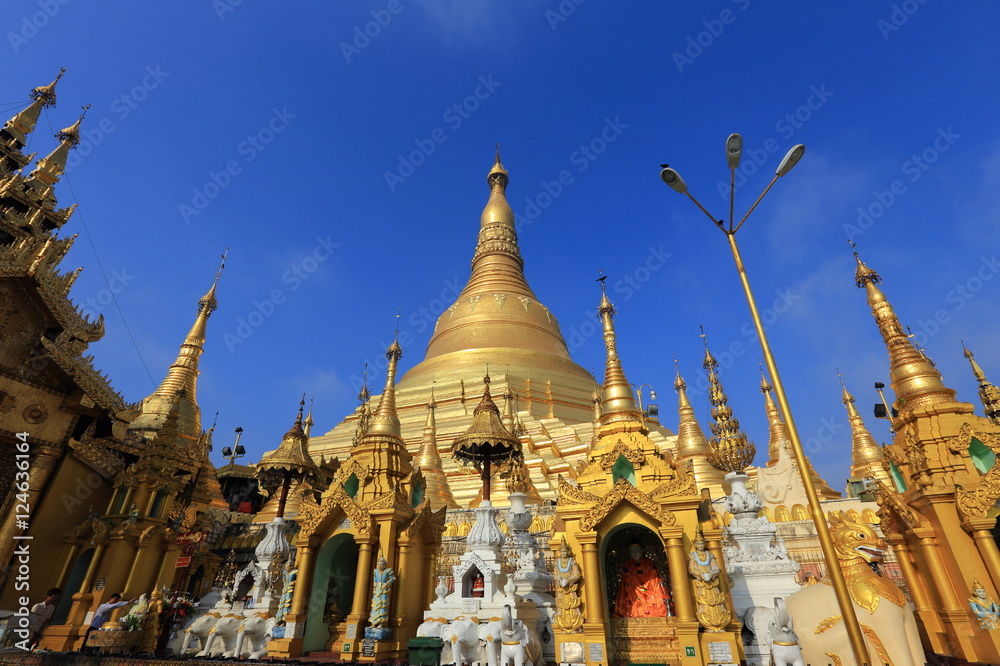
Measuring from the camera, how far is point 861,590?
21.8ft

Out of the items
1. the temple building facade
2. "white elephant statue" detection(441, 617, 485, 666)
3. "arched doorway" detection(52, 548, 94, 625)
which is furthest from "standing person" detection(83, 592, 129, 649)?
"white elephant statue" detection(441, 617, 485, 666)

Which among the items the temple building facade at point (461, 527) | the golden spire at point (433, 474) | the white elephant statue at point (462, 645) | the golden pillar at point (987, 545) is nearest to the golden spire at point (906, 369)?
the temple building facade at point (461, 527)

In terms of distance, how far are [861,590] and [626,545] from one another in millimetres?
4221

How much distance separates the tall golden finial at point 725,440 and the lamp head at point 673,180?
1517cm

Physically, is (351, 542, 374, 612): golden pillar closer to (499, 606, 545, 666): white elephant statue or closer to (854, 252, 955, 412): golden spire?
(499, 606, 545, 666): white elephant statue

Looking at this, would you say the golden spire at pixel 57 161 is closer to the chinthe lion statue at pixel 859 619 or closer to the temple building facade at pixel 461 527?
the temple building facade at pixel 461 527

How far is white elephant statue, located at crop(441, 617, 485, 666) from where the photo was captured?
26.2ft

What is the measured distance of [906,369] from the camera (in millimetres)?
11391

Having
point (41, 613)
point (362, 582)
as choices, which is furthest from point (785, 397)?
point (41, 613)

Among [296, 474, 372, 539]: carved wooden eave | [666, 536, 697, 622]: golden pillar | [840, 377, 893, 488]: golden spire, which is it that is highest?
[840, 377, 893, 488]: golden spire

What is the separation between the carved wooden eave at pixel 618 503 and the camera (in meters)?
8.98

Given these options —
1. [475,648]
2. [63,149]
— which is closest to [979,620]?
[475,648]

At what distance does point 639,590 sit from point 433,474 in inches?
410

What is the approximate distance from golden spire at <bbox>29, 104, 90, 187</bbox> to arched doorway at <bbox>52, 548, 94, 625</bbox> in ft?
38.1
